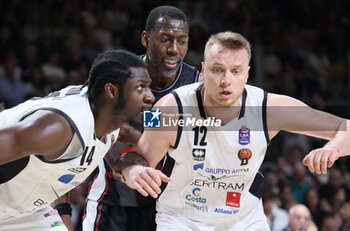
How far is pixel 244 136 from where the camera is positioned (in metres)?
3.75

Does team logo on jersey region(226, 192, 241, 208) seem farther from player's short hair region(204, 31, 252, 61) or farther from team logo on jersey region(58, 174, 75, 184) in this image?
team logo on jersey region(58, 174, 75, 184)

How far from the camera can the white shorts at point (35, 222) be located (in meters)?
3.56

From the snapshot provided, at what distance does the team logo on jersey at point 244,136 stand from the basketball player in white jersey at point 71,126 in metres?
0.67

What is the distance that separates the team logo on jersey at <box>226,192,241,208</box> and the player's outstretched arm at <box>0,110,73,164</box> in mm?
1250

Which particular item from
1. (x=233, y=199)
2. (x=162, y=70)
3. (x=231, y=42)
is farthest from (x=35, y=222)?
(x=231, y=42)

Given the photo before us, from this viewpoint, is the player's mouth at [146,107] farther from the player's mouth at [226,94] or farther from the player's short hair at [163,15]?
the player's short hair at [163,15]

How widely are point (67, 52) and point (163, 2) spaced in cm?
243

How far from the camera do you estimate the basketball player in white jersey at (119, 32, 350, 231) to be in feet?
12.1

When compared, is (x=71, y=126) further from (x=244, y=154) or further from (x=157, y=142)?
(x=244, y=154)

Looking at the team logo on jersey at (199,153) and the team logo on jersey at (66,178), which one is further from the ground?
the team logo on jersey at (199,153)

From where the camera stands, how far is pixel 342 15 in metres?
11.2

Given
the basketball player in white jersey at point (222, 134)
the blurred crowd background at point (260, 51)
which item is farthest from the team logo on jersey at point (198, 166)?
the blurred crowd background at point (260, 51)

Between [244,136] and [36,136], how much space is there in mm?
1431

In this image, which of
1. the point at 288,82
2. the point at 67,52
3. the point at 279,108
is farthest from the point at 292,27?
the point at 279,108
